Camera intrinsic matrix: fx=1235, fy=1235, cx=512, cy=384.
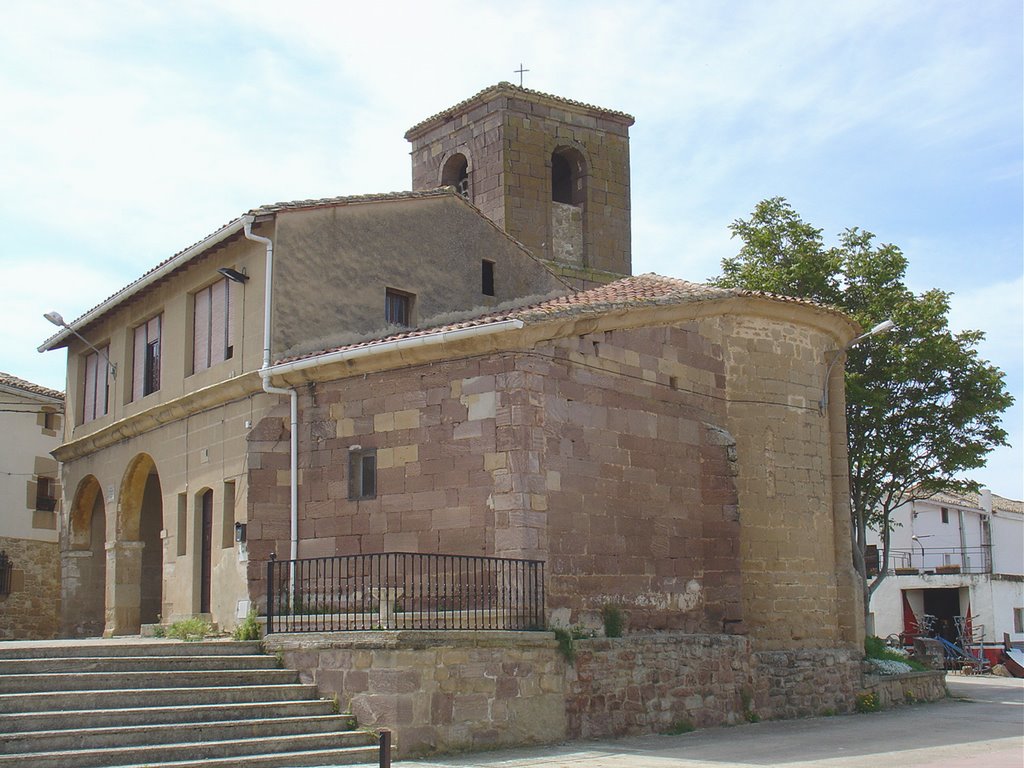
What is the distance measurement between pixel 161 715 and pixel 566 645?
4.65m

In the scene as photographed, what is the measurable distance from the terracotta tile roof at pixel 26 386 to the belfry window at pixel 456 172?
11.3m

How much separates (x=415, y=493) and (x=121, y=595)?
760cm

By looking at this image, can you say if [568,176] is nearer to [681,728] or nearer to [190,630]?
[190,630]

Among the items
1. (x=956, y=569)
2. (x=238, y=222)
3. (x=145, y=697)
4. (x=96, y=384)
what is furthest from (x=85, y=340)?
(x=956, y=569)

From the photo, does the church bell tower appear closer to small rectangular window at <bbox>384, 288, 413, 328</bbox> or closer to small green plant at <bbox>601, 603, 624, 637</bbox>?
small rectangular window at <bbox>384, 288, 413, 328</bbox>

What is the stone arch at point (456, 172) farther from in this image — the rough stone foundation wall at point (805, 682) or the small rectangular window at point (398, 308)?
the rough stone foundation wall at point (805, 682)

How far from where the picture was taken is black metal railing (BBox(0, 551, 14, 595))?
27844 mm

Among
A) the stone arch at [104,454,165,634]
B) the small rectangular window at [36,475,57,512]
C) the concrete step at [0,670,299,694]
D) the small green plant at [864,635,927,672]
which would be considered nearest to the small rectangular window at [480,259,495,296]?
the stone arch at [104,454,165,634]

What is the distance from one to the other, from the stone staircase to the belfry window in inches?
541

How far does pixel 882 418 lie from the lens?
24656 millimetres

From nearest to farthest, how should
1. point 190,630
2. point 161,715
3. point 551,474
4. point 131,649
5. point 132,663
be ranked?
point 161,715
point 132,663
point 131,649
point 551,474
point 190,630

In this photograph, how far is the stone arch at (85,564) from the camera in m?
22.9

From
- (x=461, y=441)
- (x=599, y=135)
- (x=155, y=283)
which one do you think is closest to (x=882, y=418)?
(x=599, y=135)

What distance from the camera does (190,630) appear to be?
1698 centimetres
